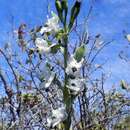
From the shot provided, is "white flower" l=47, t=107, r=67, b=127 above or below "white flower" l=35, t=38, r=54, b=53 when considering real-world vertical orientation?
below

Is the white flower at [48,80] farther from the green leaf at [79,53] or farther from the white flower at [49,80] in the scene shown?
the green leaf at [79,53]

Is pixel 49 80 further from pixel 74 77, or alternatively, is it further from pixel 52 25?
pixel 52 25

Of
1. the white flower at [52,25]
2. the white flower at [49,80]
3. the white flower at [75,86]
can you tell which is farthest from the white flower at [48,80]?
the white flower at [52,25]

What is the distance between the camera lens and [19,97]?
15.6 feet

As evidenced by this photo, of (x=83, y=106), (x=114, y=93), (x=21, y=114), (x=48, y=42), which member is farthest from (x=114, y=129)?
(x=48, y=42)

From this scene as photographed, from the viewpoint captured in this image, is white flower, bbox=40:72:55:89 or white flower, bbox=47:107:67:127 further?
white flower, bbox=40:72:55:89

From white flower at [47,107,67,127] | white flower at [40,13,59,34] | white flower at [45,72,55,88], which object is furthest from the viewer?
white flower at [40,13,59,34]

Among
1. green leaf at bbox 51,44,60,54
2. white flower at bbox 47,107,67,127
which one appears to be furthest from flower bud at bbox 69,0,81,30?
white flower at bbox 47,107,67,127

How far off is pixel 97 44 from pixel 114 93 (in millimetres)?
704

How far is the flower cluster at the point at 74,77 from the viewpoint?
2.13 m

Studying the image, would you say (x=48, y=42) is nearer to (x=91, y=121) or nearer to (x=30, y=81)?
(x=91, y=121)

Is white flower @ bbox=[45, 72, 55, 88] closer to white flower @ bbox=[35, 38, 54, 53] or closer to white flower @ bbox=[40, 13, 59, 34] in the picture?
white flower @ bbox=[35, 38, 54, 53]

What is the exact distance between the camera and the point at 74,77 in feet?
7.18

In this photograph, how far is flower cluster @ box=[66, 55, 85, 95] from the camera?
2131 millimetres
